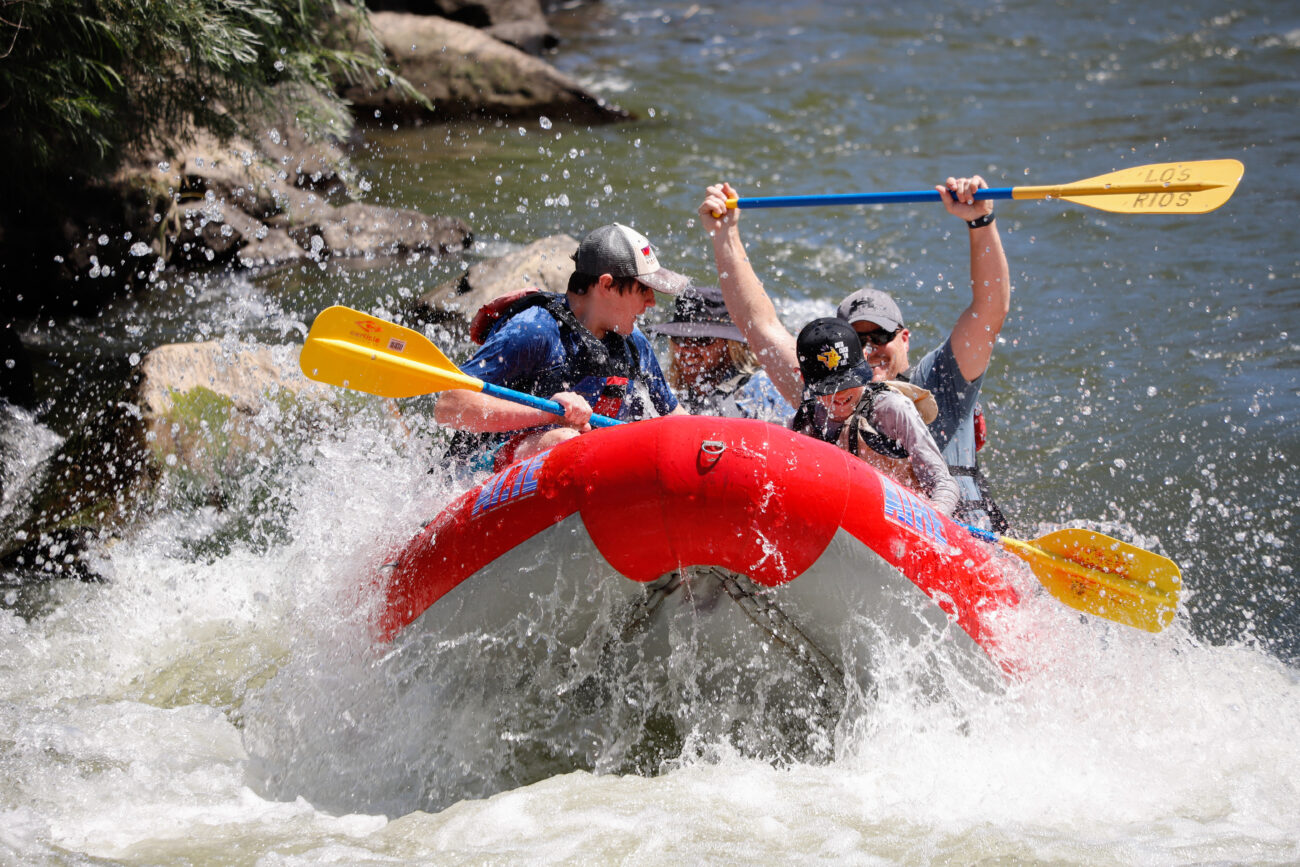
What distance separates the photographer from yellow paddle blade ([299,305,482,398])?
322 centimetres

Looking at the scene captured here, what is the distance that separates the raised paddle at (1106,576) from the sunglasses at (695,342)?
1646 millimetres

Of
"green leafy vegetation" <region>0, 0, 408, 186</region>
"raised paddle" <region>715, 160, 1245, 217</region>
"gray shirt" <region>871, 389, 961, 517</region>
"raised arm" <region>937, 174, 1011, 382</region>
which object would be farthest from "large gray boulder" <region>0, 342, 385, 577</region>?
"raised arm" <region>937, 174, 1011, 382</region>

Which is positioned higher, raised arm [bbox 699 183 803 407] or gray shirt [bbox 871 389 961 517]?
raised arm [bbox 699 183 803 407]

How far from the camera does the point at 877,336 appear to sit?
3.50 meters

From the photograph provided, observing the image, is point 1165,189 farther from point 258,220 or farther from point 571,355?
point 258,220

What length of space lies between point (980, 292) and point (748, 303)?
722 mm

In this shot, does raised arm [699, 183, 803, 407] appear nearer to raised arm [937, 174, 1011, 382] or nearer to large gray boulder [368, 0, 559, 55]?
raised arm [937, 174, 1011, 382]

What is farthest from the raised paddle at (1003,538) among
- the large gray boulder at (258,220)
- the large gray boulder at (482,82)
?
the large gray boulder at (482,82)

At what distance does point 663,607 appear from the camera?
9.53 feet

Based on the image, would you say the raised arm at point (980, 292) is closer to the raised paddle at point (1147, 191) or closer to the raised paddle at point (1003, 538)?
the raised paddle at point (1147, 191)

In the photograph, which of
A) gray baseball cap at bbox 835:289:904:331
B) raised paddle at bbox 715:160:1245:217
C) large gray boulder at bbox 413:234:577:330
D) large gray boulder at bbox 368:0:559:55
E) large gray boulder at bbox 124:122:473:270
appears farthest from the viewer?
large gray boulder at bbox 368:0:559:55

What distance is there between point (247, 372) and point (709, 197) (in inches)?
93.7

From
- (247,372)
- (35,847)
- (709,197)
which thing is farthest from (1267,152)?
(35,847)

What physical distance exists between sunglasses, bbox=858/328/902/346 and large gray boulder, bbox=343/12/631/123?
7.33 metres
